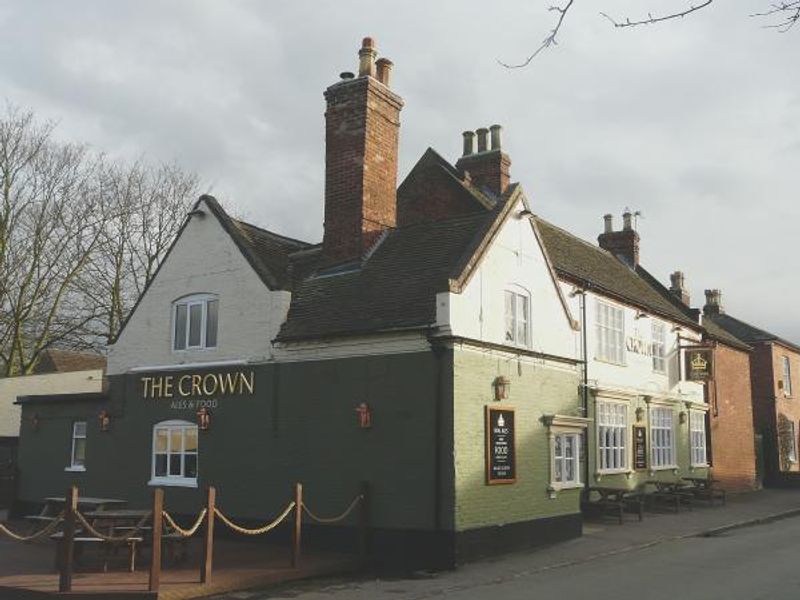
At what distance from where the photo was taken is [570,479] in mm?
17359

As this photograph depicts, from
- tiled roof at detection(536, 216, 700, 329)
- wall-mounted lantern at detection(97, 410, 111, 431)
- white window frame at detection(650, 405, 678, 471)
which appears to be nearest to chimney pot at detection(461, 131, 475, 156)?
tiled roof at detection(536, 216, 700, 329)

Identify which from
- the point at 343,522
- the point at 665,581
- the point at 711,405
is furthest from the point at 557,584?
the point at 711,405

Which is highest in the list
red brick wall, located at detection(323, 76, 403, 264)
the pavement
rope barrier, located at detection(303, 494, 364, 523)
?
red brick wall, located at detection(323, 76, 403, 264)

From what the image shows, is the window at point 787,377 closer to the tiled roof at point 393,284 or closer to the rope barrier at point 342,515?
the tiled roof at point 393,284

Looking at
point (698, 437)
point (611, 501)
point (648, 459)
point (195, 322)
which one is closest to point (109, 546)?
point (195, 322)

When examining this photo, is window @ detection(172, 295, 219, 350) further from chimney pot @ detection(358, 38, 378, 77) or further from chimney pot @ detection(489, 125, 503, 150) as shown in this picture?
chimney pot @ detection(489, 125, 503, 150)

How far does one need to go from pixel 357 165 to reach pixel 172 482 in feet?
24.7

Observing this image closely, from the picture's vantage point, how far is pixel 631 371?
23484 mm

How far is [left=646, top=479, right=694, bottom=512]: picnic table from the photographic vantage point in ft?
76.0

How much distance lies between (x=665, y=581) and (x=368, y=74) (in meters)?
10.9

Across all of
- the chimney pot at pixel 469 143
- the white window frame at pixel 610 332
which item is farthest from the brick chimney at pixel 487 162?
the white window frame at pixel 610 332

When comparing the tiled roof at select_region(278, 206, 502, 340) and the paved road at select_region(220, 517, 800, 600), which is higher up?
the tiled roof at select_region(278, 206, 502, 340)

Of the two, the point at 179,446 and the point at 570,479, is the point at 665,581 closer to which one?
the point at 570,479

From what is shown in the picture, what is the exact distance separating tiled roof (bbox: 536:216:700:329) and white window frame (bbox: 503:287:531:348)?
3876mm
